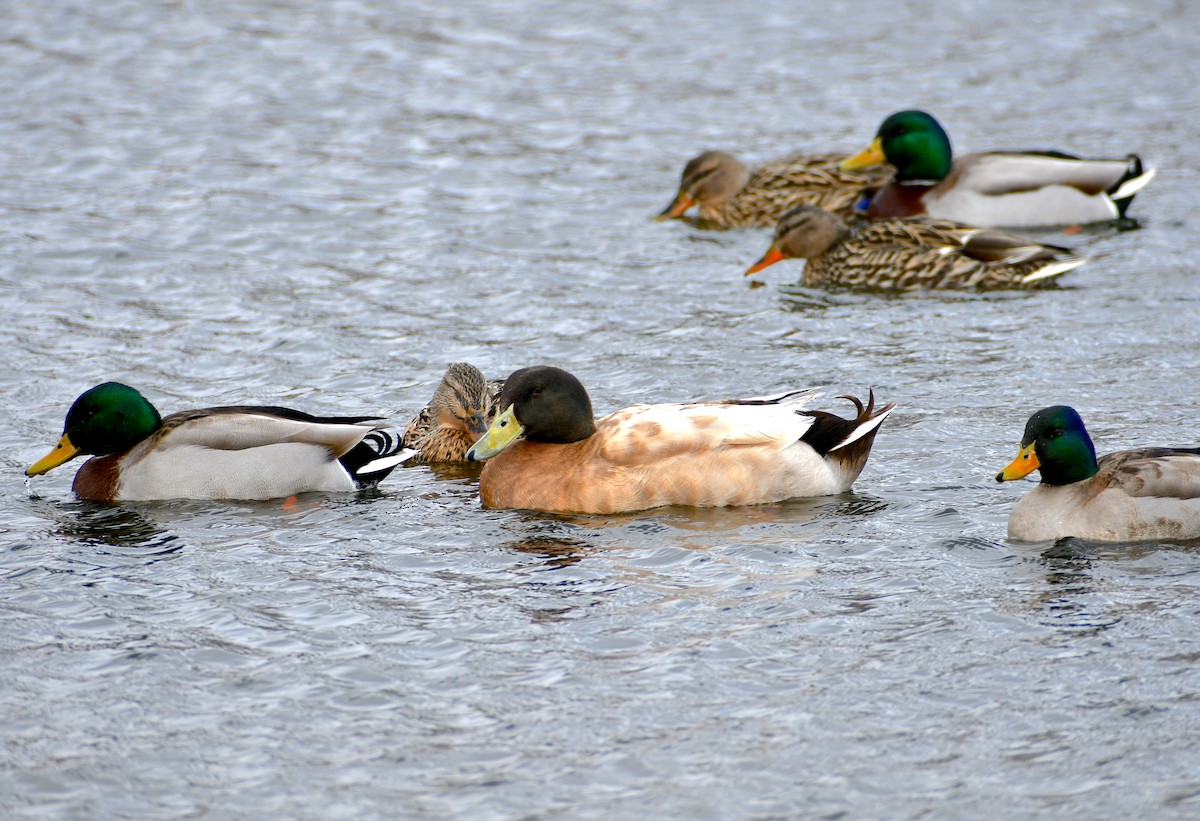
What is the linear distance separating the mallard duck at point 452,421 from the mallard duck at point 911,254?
396 cm

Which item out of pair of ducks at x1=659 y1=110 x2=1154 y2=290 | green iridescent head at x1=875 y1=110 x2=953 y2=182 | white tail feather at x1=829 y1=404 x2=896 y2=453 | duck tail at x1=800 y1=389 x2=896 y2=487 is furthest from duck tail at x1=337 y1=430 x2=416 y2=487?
green iridescent head at x1=875 y1=110 x2=953 y2=182

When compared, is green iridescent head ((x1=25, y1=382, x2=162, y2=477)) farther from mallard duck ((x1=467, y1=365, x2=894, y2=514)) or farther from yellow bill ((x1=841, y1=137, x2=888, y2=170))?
yellow bill ((x1=841, y1=137, x2=888, y2=170))

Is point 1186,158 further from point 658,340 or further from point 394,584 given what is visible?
point 394,584

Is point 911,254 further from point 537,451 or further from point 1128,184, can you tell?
point 537,451

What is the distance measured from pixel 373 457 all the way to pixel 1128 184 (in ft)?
26.5

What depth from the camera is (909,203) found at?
1489 cm

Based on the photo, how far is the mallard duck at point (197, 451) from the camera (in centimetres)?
910

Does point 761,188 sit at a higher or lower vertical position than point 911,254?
higher

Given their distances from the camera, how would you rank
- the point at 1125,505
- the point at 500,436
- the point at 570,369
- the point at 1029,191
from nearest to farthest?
the point at 1125,505, the point at 500,436, the point at 570,369, the point at 1029,191

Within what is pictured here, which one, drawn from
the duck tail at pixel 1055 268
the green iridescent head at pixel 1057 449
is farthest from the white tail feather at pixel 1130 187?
the green iridescent head at pixel 1057 449

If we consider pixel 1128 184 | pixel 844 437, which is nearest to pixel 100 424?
pixel 844 437

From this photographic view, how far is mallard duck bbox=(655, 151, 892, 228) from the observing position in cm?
1510

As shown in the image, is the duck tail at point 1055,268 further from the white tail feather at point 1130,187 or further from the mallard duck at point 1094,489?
the mallard duck at point 1094,489

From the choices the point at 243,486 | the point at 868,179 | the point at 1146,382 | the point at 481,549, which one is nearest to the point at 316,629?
the point at 481,549
